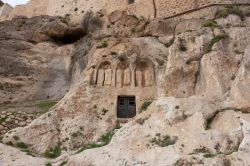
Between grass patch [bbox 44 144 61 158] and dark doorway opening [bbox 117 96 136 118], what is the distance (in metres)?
3.46

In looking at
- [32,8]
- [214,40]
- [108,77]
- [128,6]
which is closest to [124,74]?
[108,77]

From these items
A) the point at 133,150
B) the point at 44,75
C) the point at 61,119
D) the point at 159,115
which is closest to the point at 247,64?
the point at 159,115

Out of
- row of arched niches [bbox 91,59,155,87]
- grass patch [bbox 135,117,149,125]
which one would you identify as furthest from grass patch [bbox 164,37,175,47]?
grass patch [bbox 135,117,149,125]

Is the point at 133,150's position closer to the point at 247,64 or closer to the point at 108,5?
the point at 247,64

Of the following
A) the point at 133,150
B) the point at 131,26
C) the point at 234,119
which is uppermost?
the point at 131,26

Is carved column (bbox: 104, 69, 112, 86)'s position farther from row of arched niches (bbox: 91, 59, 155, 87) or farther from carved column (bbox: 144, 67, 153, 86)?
carved column (bbox: 144, 67, 153, 86)

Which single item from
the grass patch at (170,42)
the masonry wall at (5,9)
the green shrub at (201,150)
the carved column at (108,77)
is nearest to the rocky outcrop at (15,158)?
the green shrub at (201,150)

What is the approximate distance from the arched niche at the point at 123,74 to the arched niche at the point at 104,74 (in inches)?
15.9

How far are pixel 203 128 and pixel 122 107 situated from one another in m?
5.52

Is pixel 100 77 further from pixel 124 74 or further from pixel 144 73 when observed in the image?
pixel 144 73

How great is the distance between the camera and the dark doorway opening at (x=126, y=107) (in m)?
18.5

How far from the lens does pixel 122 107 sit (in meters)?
18.6

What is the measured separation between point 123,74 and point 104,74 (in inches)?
37.5

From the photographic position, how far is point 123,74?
20.0 m
